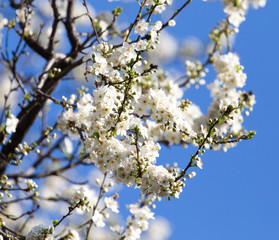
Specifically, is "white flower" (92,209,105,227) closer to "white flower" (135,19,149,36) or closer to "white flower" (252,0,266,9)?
"white flower" (135,19,149,36)

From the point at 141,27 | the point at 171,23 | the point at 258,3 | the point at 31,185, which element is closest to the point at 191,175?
the point at 141,27

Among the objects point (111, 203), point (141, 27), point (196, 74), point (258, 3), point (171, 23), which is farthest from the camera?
point (196, 74)

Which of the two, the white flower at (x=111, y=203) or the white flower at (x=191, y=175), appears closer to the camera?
the white flower at (x=191, y=175)

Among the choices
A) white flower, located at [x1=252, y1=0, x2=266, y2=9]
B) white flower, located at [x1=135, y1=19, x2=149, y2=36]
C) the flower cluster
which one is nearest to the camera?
white flower, located at [x1=135, y1=19, x2=149, y2=36]

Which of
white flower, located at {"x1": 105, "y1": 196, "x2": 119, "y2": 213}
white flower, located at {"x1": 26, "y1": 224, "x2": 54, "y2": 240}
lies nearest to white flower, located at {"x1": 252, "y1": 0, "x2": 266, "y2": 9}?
white flower, located at {"x1": 105, "y1": 196, "x2": 119, "y2": 213}

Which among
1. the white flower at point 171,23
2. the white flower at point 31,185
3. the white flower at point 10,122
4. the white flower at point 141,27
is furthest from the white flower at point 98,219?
the white flower at point 171,23

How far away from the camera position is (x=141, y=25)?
10.7 feet

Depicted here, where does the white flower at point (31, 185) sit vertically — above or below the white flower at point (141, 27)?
below

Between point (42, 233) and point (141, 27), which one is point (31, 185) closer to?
point (42, 233)

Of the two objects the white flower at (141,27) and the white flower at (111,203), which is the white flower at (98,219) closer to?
the white flower at (111,203)

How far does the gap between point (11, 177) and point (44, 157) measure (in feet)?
1.99

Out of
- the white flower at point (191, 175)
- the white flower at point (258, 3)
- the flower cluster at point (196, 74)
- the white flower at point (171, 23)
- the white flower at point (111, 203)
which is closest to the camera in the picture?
the white flower at point (191, 175)

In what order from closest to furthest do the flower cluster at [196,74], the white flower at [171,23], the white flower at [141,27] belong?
the white flower at [141,27], the white flower at [171,23], the flower cluster at [196,74]

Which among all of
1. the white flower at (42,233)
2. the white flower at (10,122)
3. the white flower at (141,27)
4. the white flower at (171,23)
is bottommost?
the white flower at (42,233)
